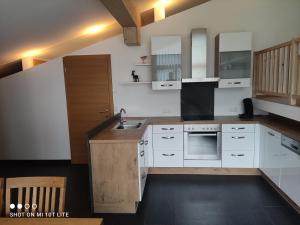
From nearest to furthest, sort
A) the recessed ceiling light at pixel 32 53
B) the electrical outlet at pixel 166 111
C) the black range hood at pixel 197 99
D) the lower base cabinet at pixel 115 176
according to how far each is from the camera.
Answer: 1. the lower base cabinet at pixel 115 176
2. the recessed ceiling light at pixel 32 53
3. the black range hood at pixel 197 99
4. the electrical outlet at pixel 166 111

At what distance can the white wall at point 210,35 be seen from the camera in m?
3.73

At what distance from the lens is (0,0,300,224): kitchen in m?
2.66

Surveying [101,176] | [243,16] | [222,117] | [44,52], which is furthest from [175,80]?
[44,52]

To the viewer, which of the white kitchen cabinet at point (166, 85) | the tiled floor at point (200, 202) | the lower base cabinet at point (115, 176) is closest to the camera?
the tiled floor at point (200, 202)

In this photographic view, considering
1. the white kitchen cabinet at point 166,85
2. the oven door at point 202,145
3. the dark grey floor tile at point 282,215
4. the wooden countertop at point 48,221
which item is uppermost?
the white kitchen cabinet at point 166,85

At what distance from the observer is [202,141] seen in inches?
143

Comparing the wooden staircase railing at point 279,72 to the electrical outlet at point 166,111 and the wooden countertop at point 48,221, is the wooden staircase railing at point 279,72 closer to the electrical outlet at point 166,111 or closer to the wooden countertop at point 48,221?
the electrical outlet at point 166,111

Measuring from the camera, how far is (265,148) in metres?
3.28

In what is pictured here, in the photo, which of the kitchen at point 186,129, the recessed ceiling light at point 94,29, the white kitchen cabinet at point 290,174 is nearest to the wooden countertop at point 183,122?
→ the kitchen at point 186,129

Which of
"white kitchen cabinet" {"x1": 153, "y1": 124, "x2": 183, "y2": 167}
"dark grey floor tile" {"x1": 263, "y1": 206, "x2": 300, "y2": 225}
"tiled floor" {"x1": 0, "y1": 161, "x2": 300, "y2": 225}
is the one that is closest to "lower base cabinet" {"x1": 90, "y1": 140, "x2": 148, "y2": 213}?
"tiled floor" {"x1": 0, "y1": 161, "x2": 300, "y2": 225}

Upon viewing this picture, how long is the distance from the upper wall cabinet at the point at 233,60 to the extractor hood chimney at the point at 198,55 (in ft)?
0.71

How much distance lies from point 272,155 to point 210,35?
7.03 ft

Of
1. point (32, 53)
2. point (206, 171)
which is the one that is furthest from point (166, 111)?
point (32, 53)

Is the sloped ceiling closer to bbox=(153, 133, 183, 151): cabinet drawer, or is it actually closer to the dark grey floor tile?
bbox=(153, 133, 183, 151): cabinet drawer
